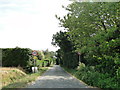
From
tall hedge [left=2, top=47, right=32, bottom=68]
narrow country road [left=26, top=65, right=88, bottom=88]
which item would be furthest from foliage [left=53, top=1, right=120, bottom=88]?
tall hedge [left=2, top=47, right=32, bottom=68]

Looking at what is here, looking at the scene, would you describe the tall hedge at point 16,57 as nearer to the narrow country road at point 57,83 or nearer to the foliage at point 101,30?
the narrow country road at point 57,83

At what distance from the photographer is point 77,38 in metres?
12.9

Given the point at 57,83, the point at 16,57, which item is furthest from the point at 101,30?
the point at 16,57

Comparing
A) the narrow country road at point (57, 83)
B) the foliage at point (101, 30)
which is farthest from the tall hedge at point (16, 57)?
the foliage at point (101, 30)

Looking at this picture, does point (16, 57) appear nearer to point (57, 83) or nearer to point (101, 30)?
point (57, 83)

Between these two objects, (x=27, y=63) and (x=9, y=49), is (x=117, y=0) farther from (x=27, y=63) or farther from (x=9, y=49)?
(x=9, y=49)

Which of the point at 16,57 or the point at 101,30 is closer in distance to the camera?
the point at 101,30

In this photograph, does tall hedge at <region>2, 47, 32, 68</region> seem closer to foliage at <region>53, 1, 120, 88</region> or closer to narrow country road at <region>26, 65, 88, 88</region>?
narrow country road at <region>26, 65, 88, 88</region>

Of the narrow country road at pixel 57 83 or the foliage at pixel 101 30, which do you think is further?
the narrow country road at pixel 57 83

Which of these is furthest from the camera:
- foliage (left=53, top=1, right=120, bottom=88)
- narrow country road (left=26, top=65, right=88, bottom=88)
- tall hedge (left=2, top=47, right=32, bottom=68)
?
tall hedge (left=2, top=47, right=32, bottom=68)

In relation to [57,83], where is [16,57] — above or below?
above

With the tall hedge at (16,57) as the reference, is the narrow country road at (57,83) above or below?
A: below

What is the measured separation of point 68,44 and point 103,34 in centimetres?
1520

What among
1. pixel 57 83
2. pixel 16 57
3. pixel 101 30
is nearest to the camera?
pixel 101 30
